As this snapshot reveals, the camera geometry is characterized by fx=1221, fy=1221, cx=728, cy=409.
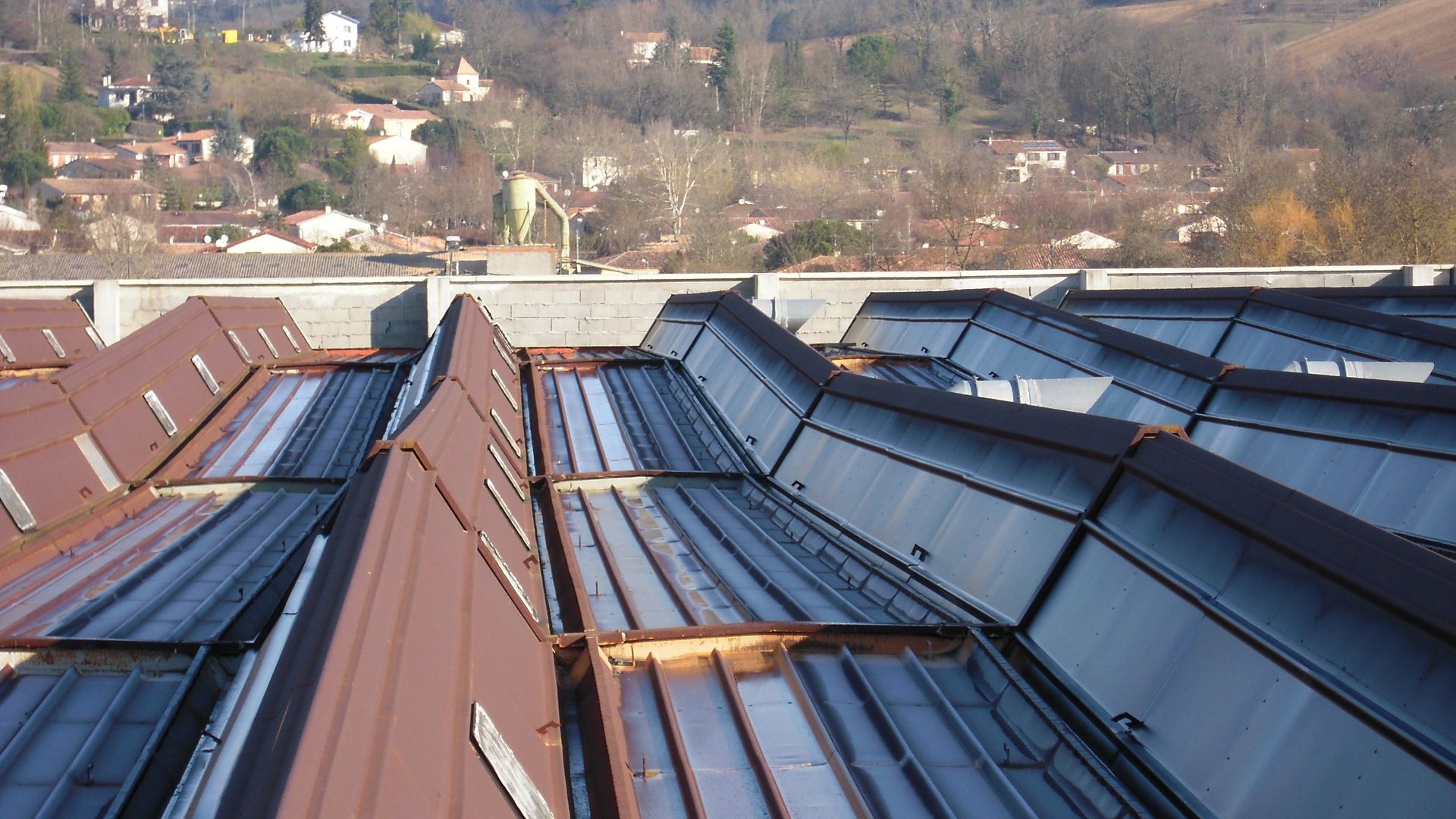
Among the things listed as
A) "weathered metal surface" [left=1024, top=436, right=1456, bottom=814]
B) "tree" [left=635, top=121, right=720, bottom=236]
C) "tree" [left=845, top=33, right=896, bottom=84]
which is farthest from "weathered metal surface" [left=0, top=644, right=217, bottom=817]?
"tree" [left=845, top=33, right=896, bottom=84]

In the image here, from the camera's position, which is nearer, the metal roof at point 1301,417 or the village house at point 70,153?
the metal roof at point 1301,417

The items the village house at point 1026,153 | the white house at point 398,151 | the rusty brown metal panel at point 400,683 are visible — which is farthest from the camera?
the white house at point 398,151

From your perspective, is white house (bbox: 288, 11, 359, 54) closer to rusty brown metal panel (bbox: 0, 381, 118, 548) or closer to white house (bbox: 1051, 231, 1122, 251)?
white house (bbox: 1051, 231, 1122, 251)

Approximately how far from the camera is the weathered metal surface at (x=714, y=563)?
730 cm

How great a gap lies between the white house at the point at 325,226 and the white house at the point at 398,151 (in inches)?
988

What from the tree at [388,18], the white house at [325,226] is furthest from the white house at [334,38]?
the white house at [325,226]

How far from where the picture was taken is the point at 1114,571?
248 inches

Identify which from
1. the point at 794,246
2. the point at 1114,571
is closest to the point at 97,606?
the point at 1114,571

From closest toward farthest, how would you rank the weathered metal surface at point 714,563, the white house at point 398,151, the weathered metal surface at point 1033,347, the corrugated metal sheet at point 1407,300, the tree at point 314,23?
1. the weathered metal surface at point 714,563
2. the weathered metal surface at point 1033,347
3. the corrugated metal sheet at point 1407,300
4. the white house at point 398,151
5. the tree at point 314,23

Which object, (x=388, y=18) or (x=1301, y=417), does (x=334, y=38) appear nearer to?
(x=388, y=18)

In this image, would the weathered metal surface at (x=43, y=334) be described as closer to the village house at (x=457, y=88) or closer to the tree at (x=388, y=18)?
the village house at (x=457, y=88)

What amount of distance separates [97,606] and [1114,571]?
19.3ft

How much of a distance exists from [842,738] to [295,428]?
9.64 metres

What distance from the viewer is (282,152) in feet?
314
